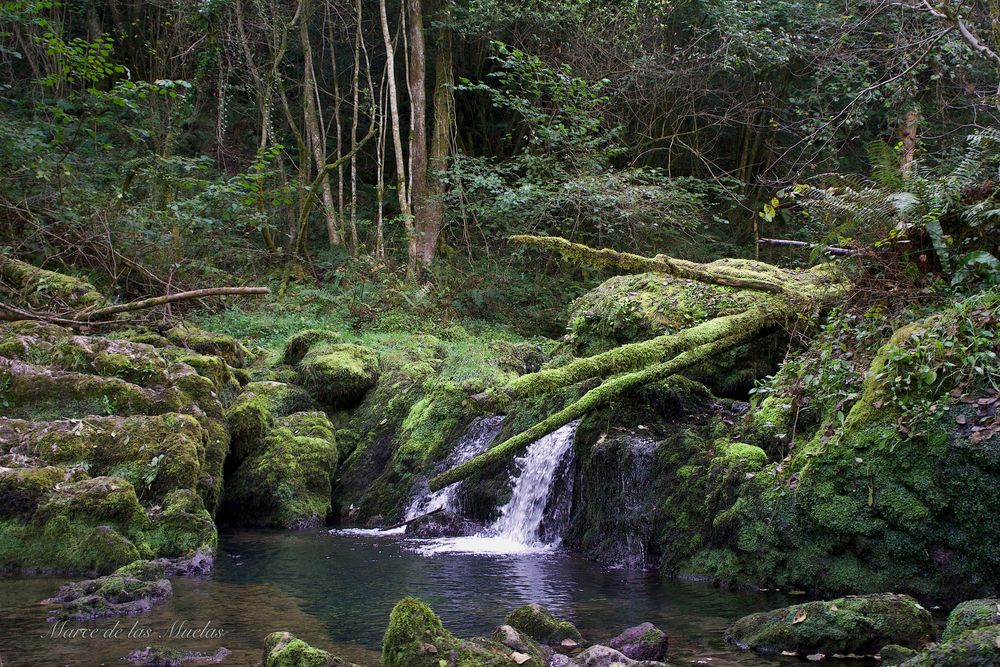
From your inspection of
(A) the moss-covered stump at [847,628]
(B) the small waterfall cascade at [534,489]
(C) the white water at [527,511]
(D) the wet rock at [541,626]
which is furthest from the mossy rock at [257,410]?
(A) the moss-covered stump at [847,628]

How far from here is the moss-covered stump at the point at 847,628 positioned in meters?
5.11

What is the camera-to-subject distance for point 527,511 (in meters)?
9.37

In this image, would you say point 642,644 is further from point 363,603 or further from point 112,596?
point 112,596

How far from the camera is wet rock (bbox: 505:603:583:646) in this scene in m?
5.23

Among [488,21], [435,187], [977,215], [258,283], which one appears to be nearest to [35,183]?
[258,283]

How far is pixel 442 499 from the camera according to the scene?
407 inches

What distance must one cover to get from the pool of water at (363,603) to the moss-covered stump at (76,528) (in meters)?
0.31

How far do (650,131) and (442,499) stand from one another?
13129 millimetres

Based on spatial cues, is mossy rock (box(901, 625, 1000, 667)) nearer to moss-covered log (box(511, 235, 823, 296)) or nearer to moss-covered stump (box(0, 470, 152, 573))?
moss-covered log (box(511, 235, 823, 296))

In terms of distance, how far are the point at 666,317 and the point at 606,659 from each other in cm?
746

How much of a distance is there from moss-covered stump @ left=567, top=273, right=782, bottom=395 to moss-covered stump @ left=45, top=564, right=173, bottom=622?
6.60 metres

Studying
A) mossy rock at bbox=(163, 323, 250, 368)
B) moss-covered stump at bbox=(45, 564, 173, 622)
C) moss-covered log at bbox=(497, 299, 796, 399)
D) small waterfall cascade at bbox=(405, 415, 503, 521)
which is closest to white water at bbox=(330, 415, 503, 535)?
small waterfall cascade at bbox=(405, 415, 503, 521)

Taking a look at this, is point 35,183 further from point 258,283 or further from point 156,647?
point 156,647

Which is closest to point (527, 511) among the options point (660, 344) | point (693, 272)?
point (660, 344)
